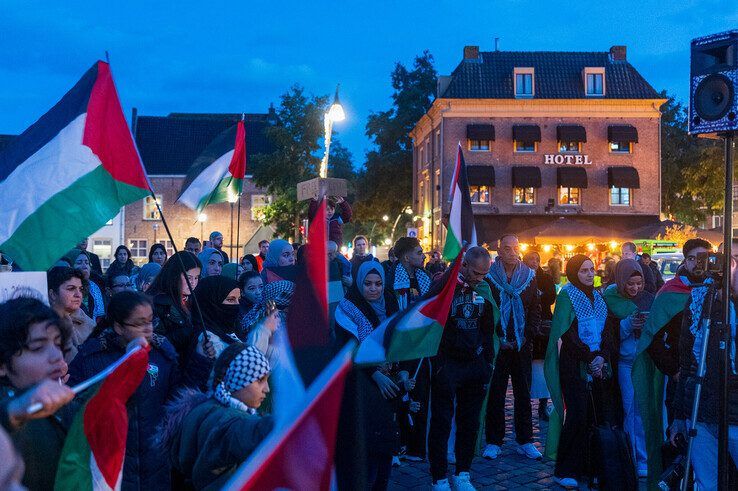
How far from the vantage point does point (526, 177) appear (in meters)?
39.4

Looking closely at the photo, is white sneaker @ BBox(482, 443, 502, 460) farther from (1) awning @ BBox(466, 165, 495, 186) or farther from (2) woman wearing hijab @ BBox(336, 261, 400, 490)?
(1) awning @ BBox(466, 165, 495, 186)

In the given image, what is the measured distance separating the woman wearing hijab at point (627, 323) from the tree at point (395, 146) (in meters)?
44.7

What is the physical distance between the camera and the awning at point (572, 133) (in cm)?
3934

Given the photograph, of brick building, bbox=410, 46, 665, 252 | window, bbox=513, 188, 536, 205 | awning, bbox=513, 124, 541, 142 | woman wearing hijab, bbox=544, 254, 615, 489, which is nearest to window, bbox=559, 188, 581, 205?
brick building, bbox=410, 46, 665, 252

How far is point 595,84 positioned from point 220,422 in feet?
→ 133

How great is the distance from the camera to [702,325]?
4789 millimetres

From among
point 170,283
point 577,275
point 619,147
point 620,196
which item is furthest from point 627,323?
point 619,147

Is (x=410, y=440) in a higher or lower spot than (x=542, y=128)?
lower

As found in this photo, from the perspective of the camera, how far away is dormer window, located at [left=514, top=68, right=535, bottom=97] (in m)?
40.1

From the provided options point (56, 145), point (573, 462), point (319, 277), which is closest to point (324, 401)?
point (319, 277)

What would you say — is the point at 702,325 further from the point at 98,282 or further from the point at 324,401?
the point at 98,282

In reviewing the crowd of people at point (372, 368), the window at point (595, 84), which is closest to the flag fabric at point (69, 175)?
the crowd of people at point (372, 368)

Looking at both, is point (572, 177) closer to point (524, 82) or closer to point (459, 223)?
point (524, 82)

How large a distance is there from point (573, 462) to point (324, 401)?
4.86 metres
